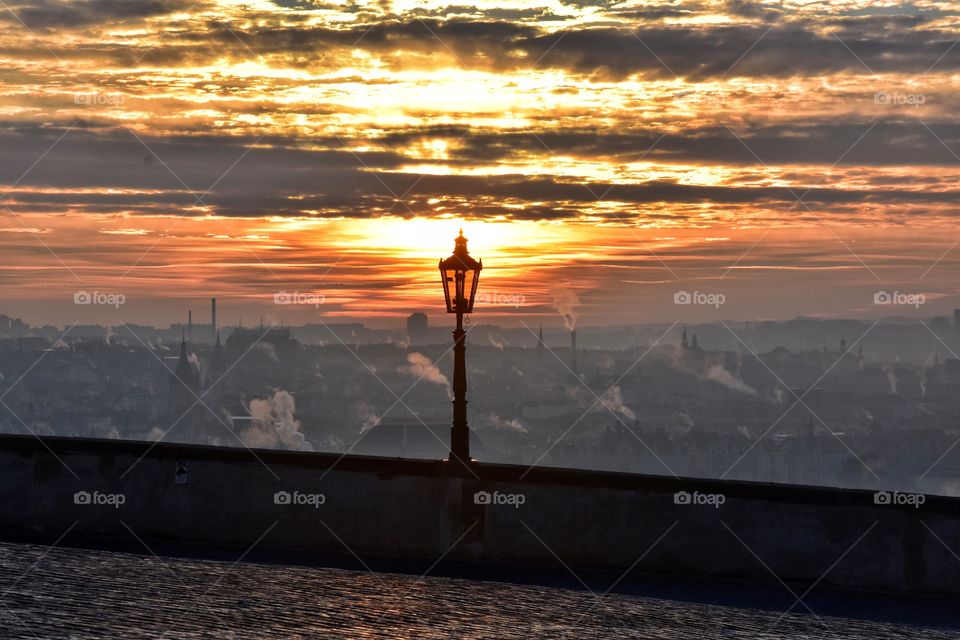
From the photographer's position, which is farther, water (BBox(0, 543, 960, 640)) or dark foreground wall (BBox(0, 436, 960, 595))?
dark foreground wall (BBox(0, 436, 960, 595))

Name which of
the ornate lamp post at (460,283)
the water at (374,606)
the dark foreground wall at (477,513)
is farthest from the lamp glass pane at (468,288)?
the water at (374,606)

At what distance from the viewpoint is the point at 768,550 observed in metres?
12.1

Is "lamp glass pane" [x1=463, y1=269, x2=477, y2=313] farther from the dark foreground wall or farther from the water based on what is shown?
the water

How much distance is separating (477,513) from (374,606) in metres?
2.96

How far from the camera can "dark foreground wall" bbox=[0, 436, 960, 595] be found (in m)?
11.8

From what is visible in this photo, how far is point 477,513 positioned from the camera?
12969 mm

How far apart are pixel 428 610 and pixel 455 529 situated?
9.85 ft

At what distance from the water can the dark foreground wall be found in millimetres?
462

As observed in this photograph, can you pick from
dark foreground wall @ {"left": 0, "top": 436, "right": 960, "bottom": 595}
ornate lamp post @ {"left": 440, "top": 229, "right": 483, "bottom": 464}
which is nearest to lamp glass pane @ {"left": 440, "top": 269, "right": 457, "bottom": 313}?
ornate lamp post @ {"left": 440, "top": 229, "right": 483, "bottom": 464}

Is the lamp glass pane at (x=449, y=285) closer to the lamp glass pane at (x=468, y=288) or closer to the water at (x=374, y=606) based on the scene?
the lamp glass pane at (x=468, y=288)

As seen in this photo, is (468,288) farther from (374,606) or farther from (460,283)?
(374,606)

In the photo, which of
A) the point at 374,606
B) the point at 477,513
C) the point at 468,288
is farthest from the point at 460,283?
the point at 374,606

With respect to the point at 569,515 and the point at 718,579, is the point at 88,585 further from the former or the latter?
the point at 718,579

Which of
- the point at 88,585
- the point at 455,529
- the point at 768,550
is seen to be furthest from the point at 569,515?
the point at 88,585
